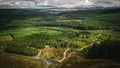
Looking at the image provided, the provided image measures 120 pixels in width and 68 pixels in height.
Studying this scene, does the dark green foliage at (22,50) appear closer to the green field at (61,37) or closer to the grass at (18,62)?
the green field at (61,37)

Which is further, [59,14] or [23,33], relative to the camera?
[59,14]

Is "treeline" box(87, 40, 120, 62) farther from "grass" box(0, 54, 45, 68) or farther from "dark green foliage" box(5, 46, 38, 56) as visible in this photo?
"dark green foliage" box(5, 46, 38, 56)

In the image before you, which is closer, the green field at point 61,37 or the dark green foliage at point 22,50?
the green field at point 61,37

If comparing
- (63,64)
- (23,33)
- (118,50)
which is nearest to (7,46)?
(23,33)

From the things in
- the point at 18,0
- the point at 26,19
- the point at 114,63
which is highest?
the point at 18,0

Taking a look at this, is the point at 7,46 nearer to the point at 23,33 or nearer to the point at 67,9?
the point at 23,33

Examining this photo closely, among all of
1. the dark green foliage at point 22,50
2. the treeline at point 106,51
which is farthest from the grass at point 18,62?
the treeline at point 106,51

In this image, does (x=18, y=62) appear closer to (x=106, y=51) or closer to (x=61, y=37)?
(x=61, y=37)

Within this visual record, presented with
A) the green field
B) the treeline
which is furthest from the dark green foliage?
the treeline
